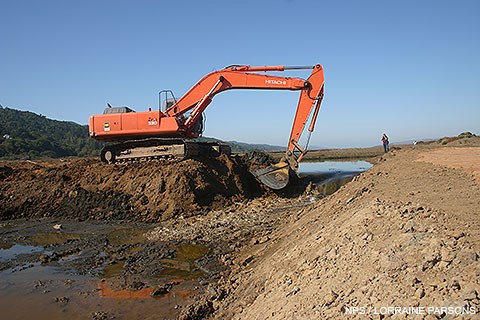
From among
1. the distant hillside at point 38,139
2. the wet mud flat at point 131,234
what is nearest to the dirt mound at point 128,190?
the wet mud flat at point 131,234

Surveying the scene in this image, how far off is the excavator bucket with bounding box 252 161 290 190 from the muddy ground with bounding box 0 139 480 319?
549 mm

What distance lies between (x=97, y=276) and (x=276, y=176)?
8.16m

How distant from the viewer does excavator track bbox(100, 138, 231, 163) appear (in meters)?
15.3

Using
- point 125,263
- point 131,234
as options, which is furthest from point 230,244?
point 131,234

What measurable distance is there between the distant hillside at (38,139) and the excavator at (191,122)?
26471 millimetres

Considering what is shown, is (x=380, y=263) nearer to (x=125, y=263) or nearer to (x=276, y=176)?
(x=125, y=263)

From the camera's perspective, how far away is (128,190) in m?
13.9

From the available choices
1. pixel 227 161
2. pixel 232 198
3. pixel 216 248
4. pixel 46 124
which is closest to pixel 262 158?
pixel 227 161

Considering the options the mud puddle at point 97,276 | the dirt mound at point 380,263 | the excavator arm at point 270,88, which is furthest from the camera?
the excavator arm at point 270,88

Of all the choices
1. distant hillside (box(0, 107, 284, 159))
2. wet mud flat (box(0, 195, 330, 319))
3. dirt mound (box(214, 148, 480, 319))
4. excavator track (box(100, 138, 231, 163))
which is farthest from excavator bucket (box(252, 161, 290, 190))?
distant hillside (box(0, 107, 284, 159))

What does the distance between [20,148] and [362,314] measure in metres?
44.6

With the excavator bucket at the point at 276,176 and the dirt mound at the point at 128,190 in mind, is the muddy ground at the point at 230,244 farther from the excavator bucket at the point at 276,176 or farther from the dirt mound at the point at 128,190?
the excavator bucket at the point at 276,176

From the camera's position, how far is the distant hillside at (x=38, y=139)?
4094 cm

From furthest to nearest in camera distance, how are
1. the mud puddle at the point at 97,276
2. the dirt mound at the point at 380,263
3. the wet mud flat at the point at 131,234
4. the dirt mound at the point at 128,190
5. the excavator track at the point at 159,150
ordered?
the excavator track at the point at 159,150
the dirt mound at the point at 128,190
the wet mud flat at the point at 131,234
the mud puddle at the point at 97,276
the dirt mound at the point at 380,263
